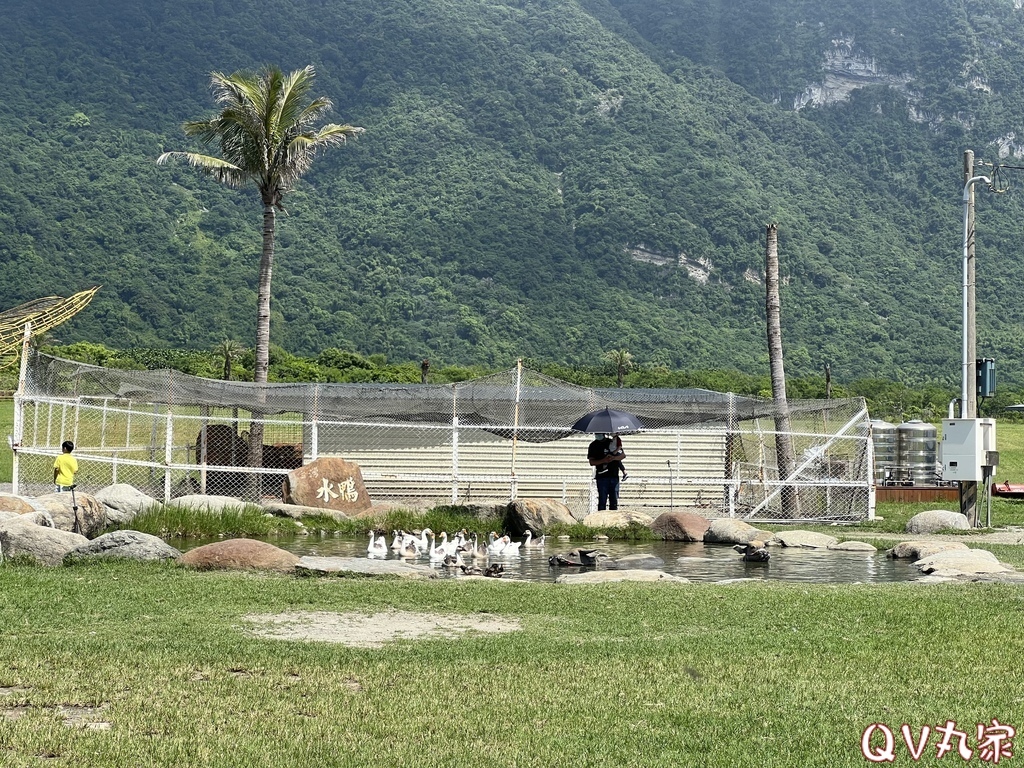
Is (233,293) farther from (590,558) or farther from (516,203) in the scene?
(590,558)

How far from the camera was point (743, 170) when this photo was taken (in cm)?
16888

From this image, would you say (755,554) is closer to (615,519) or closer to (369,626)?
(615,519)

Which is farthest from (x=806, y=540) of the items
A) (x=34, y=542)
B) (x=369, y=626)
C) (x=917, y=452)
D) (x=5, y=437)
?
(x=5, y=437)

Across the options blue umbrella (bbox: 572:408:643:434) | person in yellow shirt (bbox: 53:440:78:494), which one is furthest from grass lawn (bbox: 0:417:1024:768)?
blue umbrella (bbox: 572:408:643:434)

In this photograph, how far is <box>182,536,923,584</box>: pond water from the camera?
14.6m

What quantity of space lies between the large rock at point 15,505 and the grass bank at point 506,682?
5374mm

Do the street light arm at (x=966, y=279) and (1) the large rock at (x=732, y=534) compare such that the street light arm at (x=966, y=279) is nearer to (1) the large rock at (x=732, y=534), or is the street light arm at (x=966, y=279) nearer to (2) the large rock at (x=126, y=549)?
(1) the large rock at (x=732, y=534)

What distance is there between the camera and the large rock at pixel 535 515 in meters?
20.1

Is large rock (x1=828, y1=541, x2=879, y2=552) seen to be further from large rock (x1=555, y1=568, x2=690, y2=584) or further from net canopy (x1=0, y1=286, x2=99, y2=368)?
net canopy (x1=0, y1=286, x2=99, y2=368)

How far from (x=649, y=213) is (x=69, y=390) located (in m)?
133

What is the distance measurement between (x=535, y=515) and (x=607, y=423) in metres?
2.80

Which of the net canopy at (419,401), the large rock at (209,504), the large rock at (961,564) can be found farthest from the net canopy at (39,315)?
the large rock at (961,564)

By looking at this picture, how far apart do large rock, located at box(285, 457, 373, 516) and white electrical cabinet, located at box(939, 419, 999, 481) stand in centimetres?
1039

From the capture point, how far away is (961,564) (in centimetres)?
1430
